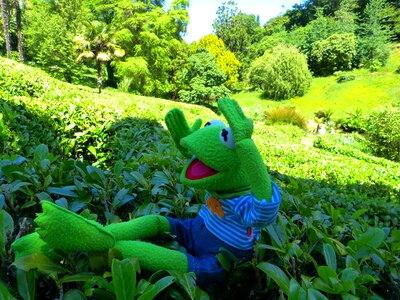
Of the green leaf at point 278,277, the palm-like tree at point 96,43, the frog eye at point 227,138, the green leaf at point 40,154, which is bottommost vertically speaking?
the green leaf at point 278,277

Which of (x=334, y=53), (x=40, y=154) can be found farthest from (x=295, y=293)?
(x=334, y=53)

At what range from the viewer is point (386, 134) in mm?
13516

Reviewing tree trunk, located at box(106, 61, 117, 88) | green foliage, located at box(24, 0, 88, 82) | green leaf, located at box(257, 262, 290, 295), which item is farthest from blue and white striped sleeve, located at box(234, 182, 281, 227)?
tree trunk, located at box(106, 61, 117, 88)

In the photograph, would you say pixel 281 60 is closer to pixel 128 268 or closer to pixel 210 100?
pixel 210 100

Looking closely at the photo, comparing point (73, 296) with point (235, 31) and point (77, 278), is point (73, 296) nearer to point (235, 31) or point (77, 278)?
point (77, 278)

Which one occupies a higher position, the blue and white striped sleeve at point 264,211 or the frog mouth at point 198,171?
the frog mouth at point 198,171

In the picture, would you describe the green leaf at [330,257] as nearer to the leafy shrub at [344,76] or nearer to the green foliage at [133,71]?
the green foliage at [133,71]

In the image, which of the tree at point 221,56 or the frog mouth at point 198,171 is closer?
the frog mouth at point 198,171

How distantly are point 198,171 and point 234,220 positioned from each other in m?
0.24

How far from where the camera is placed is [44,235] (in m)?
0.77

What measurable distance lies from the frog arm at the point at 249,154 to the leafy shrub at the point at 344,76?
119 ft

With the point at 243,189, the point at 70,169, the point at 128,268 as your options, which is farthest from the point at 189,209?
the point at 128,268

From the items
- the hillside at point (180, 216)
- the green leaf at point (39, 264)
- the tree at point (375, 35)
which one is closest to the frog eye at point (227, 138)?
the hillside at point (180, 216)

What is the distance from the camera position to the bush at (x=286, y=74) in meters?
32.5
